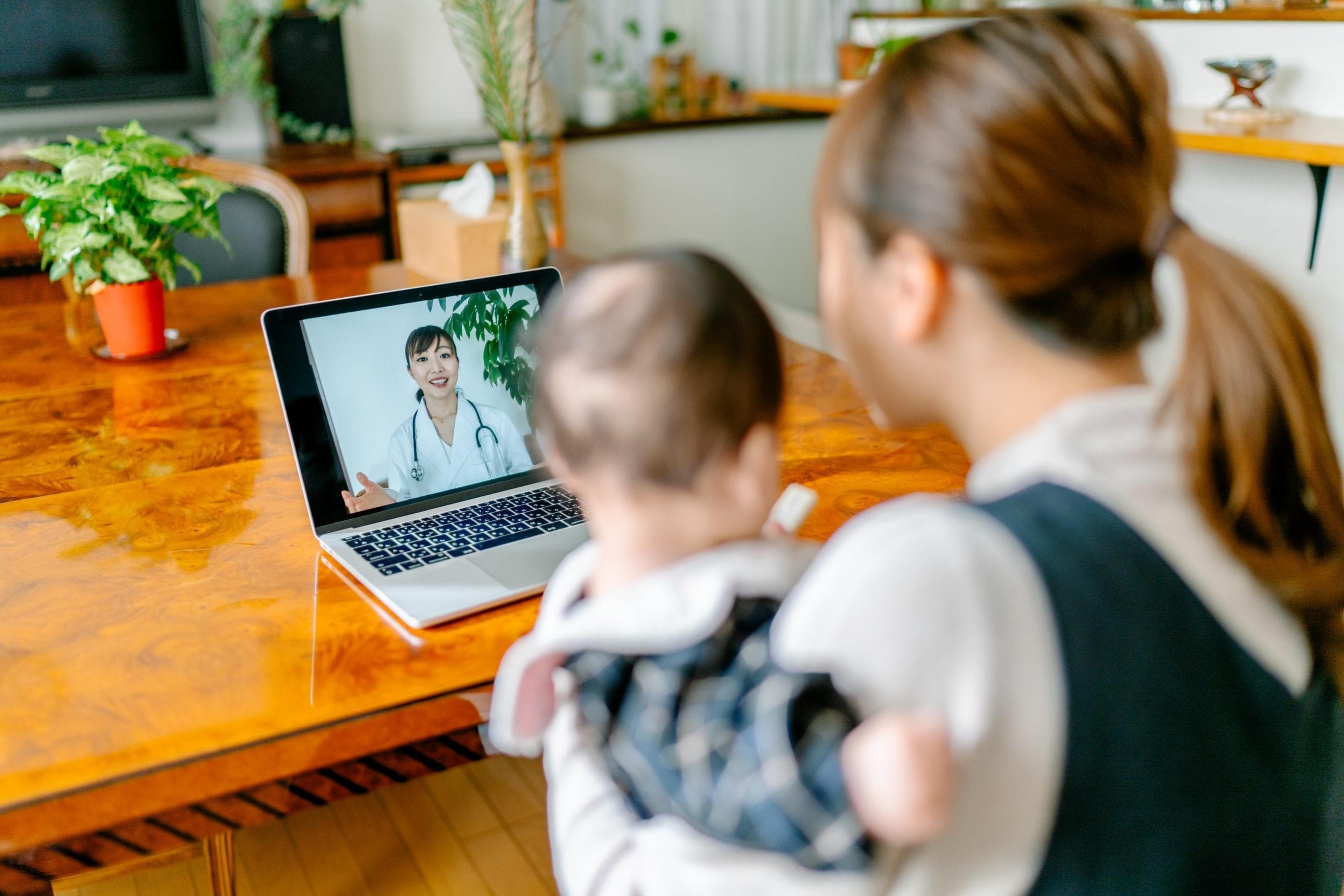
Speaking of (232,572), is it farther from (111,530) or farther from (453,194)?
(453,194)

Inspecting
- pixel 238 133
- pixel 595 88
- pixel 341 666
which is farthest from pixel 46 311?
pixel 595 88

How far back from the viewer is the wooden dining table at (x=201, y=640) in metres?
0.79

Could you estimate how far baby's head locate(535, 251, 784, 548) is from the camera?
651 millimetres

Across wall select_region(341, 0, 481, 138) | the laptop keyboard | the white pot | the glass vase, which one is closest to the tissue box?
the glass vase

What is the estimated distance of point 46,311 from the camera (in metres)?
2.03

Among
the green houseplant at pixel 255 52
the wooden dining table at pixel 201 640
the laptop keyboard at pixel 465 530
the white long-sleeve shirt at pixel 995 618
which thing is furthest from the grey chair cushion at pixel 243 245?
the white long-sleeve shirt at pixel 995 618

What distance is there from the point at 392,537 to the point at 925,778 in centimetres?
69

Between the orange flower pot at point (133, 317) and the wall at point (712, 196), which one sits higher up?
the orange flower pot at point (133, 317)

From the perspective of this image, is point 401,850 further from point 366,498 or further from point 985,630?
point 985,630

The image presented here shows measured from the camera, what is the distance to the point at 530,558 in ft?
3.43

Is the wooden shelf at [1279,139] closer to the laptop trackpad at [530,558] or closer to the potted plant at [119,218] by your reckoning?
the laptop trackpad at [530,558]

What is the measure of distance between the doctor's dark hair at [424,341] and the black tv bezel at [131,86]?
8.50ft

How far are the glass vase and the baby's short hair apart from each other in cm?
138

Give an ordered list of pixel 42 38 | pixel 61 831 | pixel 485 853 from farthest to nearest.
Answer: pixel 42 38 → pixel 485 853 → pixel 61 831
